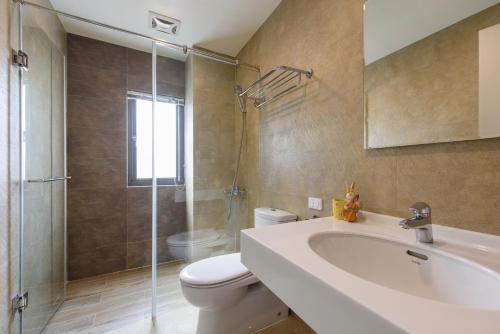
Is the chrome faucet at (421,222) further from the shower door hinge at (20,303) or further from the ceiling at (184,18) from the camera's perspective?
the shower door hinge at (20,303)

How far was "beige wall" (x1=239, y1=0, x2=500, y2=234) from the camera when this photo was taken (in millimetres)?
729

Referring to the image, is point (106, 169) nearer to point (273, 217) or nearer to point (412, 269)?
point (273, 217)

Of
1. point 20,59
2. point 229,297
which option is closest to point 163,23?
point 20,59

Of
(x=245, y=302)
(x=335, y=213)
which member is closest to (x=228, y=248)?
(x=245, y=302)

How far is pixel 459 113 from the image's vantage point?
2.43ft

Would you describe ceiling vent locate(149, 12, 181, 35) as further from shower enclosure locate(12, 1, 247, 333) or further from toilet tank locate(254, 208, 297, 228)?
toilet tank locate(254, 208, 297, 228)

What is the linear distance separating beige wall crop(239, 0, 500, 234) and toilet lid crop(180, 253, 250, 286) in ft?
1.85

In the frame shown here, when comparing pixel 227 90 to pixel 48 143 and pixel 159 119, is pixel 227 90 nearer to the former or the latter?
pixel 159 119

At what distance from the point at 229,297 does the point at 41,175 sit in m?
1.53

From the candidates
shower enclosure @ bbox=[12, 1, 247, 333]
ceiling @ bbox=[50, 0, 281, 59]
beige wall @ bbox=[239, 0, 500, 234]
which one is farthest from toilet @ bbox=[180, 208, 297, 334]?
ceiling @ bbox=[50, 0, 281, 59]

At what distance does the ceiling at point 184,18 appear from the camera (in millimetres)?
1699

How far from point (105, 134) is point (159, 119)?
0.66 m

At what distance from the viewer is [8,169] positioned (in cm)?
115

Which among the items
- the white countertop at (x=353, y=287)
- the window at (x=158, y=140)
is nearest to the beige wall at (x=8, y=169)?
the window at (x=158, y=140)
